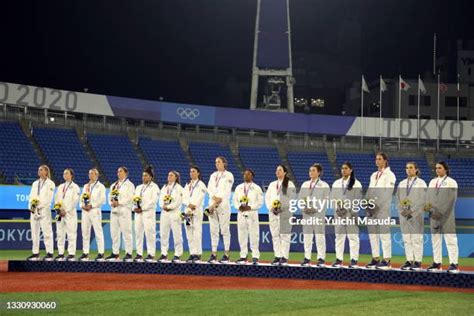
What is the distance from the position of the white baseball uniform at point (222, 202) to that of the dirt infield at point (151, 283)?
6.19 ft

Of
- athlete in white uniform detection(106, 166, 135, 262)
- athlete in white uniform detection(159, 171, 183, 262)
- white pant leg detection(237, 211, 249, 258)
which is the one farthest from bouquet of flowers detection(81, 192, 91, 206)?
white pant leg detection(237, 211, 249, 258)

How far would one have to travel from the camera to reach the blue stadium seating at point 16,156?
3438cm

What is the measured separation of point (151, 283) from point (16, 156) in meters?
22.5

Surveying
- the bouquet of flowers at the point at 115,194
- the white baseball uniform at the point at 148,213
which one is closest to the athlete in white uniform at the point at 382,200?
the white baseball uniform at the point at 148,213

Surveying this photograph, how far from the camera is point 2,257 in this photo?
938 inches

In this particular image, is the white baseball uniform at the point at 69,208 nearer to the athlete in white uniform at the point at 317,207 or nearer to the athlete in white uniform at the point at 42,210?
the athlete in white uniform at the point at 42,210

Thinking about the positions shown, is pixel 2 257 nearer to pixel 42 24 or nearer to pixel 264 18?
pixel 264 18

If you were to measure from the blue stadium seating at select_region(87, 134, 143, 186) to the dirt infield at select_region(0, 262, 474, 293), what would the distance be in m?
21.6

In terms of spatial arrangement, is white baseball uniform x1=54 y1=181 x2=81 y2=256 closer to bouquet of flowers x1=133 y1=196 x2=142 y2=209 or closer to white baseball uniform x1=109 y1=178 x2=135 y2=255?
white baseball uniform x1=109 y1=178 x2=135 y2=255

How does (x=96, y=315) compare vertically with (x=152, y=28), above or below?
below

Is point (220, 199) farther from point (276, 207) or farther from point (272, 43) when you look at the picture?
point (272, 43)

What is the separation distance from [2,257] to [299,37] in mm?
66950

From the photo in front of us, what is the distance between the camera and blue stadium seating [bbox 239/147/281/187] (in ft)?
141

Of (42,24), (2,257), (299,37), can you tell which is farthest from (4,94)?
(299,37)
